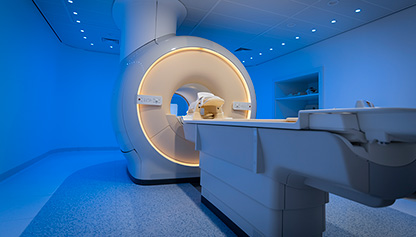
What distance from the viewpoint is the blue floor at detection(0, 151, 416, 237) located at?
1.44 meters

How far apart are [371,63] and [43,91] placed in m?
5.18

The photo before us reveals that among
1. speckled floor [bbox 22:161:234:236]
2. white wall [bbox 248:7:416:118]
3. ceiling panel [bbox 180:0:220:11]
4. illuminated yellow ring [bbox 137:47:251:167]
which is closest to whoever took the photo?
speckled floor [bbox 22:161:234:236]

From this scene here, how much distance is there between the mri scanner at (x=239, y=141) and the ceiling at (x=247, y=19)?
1.30 feet

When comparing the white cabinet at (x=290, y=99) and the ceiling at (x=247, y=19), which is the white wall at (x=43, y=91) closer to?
the ceiling at (x=247, y=19)

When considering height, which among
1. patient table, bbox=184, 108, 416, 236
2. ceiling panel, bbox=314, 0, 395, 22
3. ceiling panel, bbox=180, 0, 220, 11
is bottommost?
patient table, bbox=184, 108, 416, 236

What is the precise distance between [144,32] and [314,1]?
2051 mm

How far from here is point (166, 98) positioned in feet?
8.22

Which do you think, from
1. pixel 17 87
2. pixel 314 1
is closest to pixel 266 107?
pixel 314 1

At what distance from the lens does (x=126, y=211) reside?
1.72m

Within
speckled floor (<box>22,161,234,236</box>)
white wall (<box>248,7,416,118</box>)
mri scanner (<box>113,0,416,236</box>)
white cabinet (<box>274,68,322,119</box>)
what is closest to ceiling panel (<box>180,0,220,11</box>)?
mri scanner (<box>113,0,416,236</box>)

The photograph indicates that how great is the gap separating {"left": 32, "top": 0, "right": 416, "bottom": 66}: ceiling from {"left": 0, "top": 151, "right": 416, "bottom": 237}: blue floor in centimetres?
223

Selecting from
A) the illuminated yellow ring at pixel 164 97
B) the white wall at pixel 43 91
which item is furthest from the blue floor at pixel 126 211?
the white wall at pixel 43 91

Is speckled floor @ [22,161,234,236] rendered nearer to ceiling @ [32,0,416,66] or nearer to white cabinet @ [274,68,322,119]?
ceiling @ [32,0,416,66]

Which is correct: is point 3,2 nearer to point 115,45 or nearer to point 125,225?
point 115,45
